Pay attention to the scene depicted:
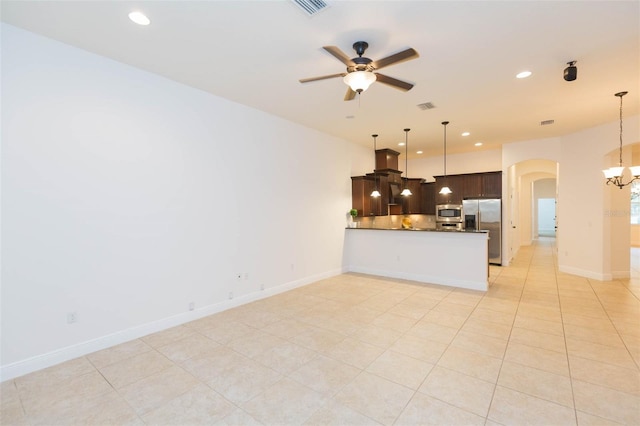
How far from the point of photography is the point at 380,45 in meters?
2.94

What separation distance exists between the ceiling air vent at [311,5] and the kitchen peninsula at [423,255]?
4636 millimetres

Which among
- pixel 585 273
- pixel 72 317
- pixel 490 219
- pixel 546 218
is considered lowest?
pixel 585 273

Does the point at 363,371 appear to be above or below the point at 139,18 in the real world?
below

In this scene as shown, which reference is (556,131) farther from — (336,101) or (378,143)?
(336,101)

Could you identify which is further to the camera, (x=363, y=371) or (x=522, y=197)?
(x=522, y=197)

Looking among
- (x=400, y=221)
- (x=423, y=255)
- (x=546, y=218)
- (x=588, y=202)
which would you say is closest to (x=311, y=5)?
(x=423, y=255)

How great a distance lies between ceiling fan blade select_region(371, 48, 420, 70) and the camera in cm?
241

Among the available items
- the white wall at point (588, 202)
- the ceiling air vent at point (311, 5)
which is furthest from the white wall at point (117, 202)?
the white wall at point (588, 202)

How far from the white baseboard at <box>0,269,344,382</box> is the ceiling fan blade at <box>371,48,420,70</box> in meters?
3.77

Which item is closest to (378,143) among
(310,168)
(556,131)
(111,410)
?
(310,168)

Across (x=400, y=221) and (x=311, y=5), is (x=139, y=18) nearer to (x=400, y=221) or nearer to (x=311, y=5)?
(x=311, y=5)

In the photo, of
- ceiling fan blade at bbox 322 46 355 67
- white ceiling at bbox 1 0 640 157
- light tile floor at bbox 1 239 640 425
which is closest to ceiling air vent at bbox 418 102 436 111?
white ceiling at bbox 1 0 640 157

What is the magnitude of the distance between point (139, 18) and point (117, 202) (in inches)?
75.6

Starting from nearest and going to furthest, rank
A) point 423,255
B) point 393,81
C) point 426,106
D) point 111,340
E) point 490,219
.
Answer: point 393,81
point 111,340
point 426,106
point 423,255
point 490,219
